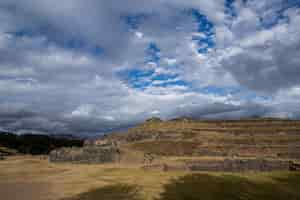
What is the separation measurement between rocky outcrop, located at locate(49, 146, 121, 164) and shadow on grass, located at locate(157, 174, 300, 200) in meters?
20.4

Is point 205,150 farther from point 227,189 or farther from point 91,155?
point 227,189

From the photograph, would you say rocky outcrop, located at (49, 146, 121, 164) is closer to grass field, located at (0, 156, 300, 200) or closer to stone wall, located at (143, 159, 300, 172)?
stone wall, located at (143, 159, 300, 172)

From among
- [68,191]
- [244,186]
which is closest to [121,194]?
[68,191]

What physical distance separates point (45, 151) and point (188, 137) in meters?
77.4

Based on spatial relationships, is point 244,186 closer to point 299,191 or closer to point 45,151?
point 299,191

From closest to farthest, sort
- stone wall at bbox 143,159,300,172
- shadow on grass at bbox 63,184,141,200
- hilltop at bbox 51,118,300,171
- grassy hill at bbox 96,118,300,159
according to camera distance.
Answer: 1. shadow on grass at bbox 63,184,141,200
2. stone wall at bbox 143,159,300,172
3. hilltop at bbox 51,118,300,171
4. grassy hill at bbox 96,118,300,159

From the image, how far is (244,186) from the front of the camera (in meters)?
29.3

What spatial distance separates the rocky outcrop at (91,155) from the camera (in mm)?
50531

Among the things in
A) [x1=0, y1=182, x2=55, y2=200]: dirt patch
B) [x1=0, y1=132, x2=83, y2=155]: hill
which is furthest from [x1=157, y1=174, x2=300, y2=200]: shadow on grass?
[x1=0, y1=132, x2=83, y2=155]: hill

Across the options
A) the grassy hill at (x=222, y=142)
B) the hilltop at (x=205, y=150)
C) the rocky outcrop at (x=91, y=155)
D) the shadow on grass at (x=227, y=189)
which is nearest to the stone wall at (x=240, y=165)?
the hilltop at (x=205, y=150)

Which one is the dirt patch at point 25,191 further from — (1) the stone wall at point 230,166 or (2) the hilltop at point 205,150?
(2) the hilltop at point 205,150

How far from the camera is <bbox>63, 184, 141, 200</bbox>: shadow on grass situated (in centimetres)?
2351

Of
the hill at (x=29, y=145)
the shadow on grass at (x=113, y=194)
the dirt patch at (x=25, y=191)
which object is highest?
the shadow on grass at (x=113, y=194)

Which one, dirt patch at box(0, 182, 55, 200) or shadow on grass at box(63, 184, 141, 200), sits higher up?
shadow on grass at box(63, 184, 141, 200)
